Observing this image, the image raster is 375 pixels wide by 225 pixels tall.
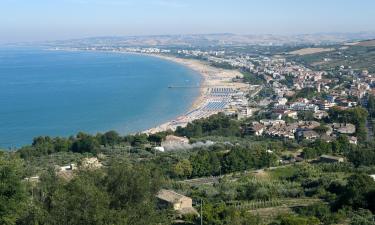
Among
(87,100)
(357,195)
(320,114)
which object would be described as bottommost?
(87,100)

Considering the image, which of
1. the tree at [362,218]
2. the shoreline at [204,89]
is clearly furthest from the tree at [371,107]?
the tree at [362,218]

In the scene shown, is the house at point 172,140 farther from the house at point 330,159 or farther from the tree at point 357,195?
the tree at point 357,195

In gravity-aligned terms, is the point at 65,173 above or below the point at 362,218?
below

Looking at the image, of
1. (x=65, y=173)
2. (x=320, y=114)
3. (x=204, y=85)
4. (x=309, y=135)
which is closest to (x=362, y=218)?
(x=65, y=173)

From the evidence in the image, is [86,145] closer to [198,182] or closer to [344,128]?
[198,182]

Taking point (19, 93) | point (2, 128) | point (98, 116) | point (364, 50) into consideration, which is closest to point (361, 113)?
point (98, 116)

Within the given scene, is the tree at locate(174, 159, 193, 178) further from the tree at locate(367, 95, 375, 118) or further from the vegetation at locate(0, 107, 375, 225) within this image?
the tree at locate(367, 95, 375, 118)
